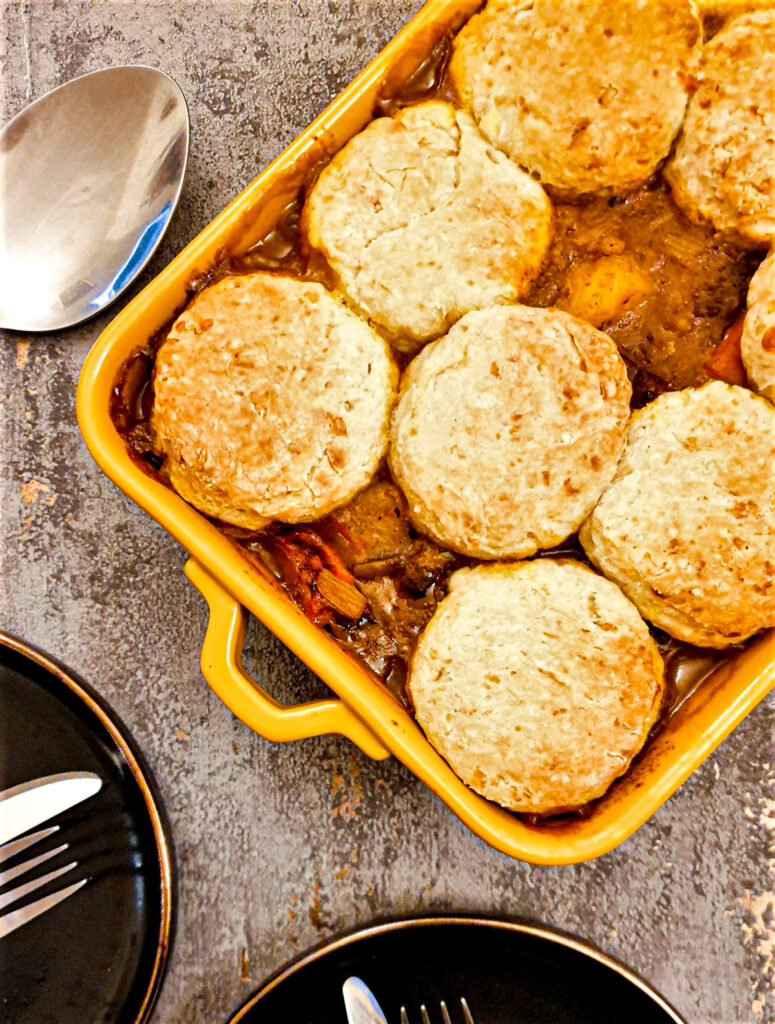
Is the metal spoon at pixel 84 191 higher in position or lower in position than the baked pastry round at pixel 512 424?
higher

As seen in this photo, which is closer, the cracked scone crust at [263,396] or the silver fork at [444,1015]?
the cracked scone crust at [263,396]

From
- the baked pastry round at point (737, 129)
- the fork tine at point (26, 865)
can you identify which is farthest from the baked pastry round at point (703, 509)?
the fork tine at point (26, 865)

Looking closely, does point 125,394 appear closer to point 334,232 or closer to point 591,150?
point 334,232

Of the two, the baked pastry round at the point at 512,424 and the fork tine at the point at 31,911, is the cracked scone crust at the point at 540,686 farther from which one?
the fork tine at the point at 31,911

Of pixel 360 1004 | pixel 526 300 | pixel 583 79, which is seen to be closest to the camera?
pixel 583 79

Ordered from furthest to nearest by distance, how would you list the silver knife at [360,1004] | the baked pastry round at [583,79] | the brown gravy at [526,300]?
1. the silver knife at [360,1004]
2. the brown gravy at [526,300]
3. the baked pastry round at [583,79]

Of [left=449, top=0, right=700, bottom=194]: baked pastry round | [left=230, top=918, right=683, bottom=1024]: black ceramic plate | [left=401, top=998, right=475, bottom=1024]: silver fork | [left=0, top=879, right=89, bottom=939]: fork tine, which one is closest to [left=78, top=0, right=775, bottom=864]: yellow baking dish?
[left=449, top=0, right=700, bottom=194]: baked pastry round

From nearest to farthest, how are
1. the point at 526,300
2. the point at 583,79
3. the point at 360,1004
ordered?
the point at 583,79 → the point at 526,300 → the point at 360,1004

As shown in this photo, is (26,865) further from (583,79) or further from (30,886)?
(583,79)

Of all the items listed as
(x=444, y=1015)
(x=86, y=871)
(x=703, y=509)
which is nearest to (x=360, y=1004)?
(x=444, y=1015)
